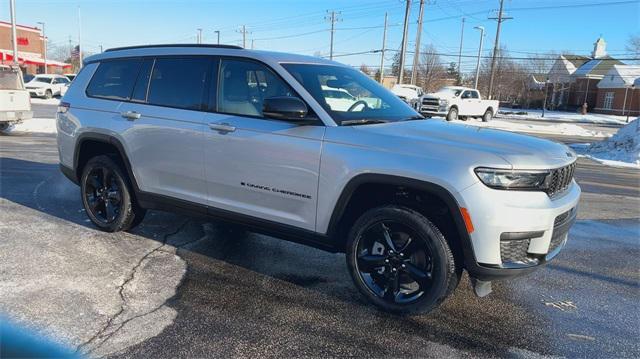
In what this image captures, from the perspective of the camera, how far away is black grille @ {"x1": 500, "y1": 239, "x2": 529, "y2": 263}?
3.28 meters

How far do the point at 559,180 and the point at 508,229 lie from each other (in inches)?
25.5

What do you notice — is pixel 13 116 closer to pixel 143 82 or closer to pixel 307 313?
pixel 143 82

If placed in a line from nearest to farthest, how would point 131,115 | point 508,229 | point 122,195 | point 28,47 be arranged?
1. point 508,229
2. point 131,115
3. point 122,195
4. point 28,47

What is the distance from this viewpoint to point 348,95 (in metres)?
4.30

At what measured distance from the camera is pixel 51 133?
48.6 feet

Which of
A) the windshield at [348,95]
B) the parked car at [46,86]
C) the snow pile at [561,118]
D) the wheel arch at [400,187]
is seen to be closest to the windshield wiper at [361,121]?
the windshield at [348,95]

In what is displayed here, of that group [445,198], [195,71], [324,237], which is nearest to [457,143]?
[445,198]

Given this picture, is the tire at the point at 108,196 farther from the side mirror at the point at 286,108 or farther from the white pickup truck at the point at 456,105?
the white pickup truck at the point at 456,105

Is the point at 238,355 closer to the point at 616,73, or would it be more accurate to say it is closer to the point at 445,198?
the point at 445,198

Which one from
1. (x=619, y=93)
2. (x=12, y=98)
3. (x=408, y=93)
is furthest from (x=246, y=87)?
(x=619, y=93)

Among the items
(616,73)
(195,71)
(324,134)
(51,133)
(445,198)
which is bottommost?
(51,133)

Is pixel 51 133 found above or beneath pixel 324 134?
beneath

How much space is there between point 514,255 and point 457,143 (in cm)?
84

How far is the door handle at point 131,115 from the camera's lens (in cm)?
484
